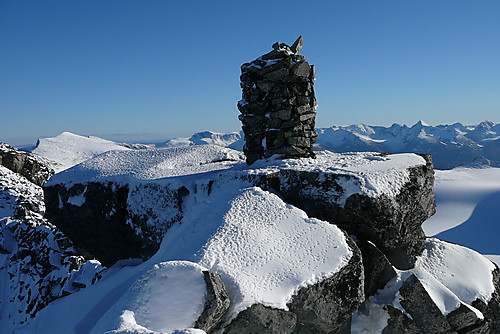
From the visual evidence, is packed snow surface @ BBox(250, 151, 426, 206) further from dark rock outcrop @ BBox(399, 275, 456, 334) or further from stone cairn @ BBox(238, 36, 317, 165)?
dark rock outcrop @ BBox(399, 275, 456, 334)

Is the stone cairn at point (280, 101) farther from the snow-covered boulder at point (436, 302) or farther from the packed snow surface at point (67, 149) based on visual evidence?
the packed snow surface at point (67, 149)

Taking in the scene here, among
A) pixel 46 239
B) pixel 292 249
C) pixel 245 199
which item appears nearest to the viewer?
pixel 292 249

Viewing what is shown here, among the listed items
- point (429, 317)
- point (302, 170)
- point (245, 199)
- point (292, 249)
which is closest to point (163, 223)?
point (245, 199)

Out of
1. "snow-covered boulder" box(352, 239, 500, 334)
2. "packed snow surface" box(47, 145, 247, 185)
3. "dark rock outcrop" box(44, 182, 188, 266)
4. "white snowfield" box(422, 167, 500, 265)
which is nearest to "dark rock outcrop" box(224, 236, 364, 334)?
"snow-covered boulder" box(352, 239, 500, 334)

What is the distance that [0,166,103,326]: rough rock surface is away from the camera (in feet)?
59.2

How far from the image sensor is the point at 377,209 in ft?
33.7

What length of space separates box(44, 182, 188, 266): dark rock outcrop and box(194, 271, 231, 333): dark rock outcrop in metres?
7.49

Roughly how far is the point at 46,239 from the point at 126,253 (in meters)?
11.7

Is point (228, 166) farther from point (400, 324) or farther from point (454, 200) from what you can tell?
point (454, 200)

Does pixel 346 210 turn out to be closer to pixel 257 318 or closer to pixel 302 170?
pixel 302 170

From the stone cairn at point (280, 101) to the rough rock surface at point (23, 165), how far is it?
35358 mm

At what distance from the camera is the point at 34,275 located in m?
21.2

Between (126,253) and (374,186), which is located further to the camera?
(126,253)

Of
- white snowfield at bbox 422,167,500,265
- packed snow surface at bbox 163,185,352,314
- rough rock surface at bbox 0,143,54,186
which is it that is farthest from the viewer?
white snowfield at bbox 422,167,500,265
